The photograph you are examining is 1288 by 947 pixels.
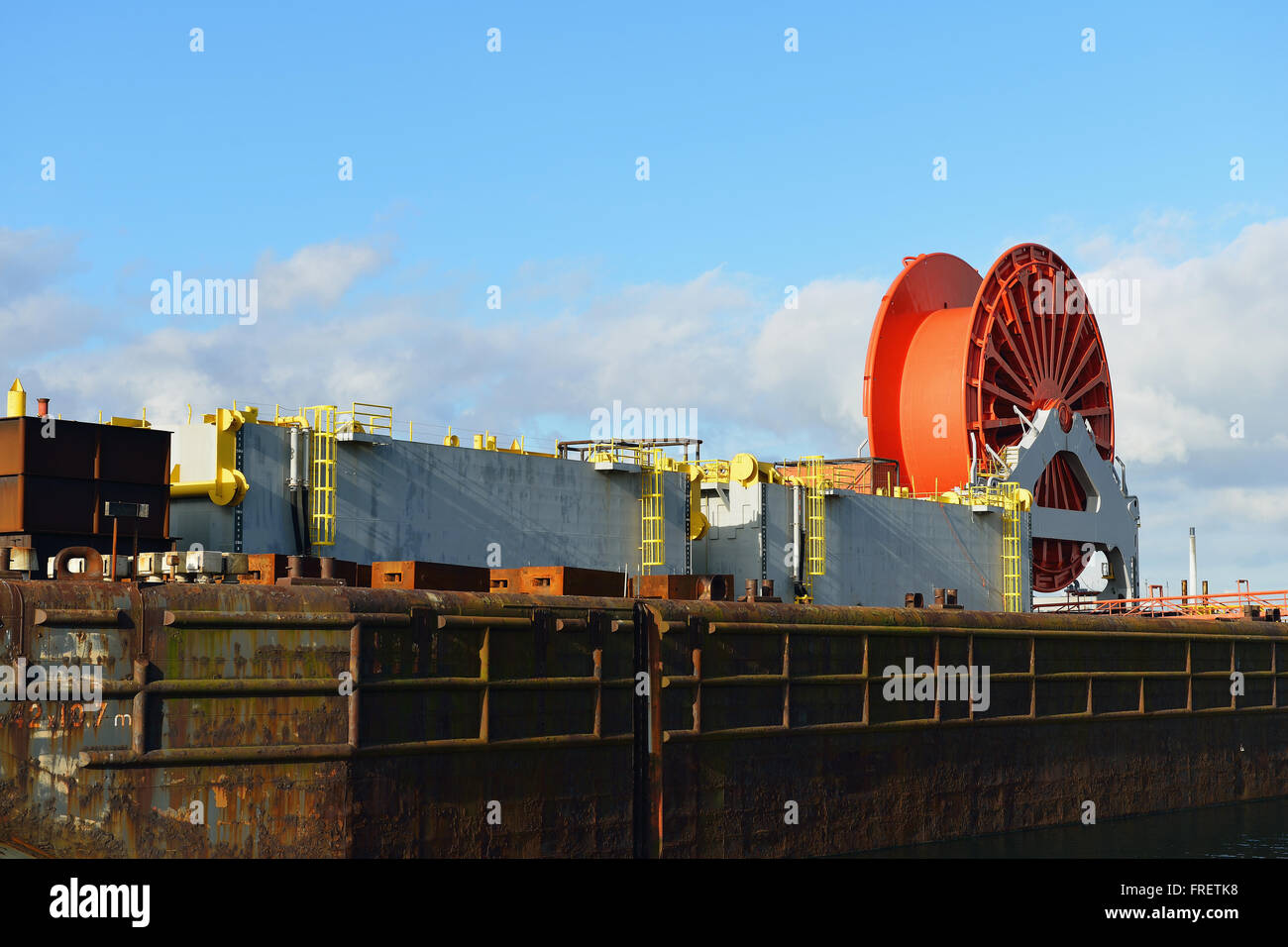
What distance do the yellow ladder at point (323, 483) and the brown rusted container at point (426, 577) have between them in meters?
10.0

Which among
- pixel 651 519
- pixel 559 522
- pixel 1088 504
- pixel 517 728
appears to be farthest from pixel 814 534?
pixel 517 728

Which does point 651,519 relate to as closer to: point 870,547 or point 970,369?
point 870,547

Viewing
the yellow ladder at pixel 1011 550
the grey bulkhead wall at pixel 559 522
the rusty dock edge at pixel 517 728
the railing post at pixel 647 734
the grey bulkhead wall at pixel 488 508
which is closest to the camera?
the rusty dock edge at pixel 517 728

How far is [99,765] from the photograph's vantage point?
18.5m

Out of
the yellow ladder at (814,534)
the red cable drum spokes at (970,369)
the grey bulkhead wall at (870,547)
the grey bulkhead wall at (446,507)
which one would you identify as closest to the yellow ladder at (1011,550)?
the grey bulkhead wall at (870,547)

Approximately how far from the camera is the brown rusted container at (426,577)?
2375 cm

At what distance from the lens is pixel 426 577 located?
2375cm

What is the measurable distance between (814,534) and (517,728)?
81.6 feet

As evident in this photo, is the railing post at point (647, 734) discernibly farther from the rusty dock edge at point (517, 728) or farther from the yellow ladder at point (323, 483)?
the yellow ladder at point (323, 483)

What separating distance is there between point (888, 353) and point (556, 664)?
38122 mm
